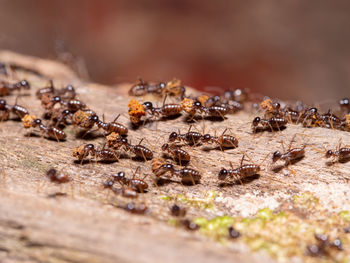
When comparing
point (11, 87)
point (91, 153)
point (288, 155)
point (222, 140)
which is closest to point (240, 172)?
point (222, 140)

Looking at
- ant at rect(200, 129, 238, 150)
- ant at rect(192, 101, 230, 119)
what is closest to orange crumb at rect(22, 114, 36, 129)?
ant at rect(192, 101, 230, 119)

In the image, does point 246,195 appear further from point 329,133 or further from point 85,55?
point 85,55

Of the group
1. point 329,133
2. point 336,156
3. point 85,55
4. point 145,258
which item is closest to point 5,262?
point 145,258

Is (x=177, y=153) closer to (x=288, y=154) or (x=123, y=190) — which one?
(x=123, y=190)

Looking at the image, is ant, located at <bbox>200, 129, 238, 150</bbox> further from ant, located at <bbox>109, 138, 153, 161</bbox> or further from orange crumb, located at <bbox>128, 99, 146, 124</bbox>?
orange crumb, located at <bbox>128, 99, 146, 124</bbox>

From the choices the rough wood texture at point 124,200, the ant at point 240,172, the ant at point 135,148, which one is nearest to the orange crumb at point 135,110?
the rough wood texture at point 124,200

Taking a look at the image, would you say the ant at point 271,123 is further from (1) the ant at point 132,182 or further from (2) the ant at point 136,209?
(2) the ant at point 136,209
